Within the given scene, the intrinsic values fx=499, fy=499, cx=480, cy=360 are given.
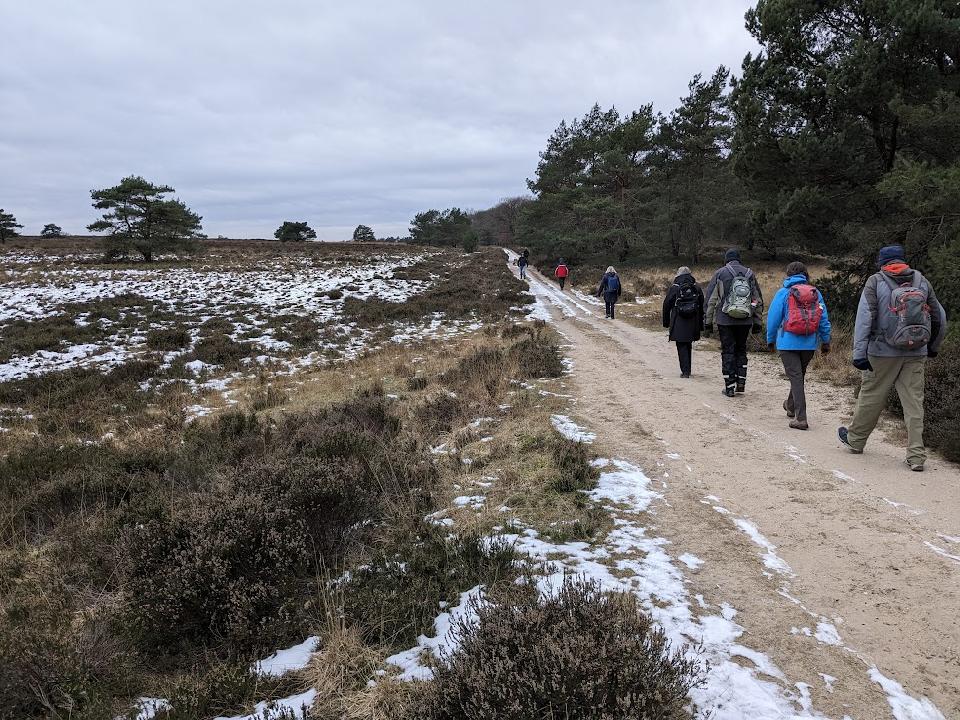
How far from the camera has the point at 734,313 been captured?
725 cm

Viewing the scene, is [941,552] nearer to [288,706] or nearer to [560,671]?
[560,671]

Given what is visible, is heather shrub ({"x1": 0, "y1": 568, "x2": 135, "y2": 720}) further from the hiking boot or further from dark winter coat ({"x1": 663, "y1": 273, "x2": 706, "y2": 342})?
dark winter coat ({"x1": 663, "y1": 273, "x2": 706, "y2": 342})

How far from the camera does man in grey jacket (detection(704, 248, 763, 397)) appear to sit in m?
7.27

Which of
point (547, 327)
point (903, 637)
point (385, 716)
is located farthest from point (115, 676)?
point (547, 327)

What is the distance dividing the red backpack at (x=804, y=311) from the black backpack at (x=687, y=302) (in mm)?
2476

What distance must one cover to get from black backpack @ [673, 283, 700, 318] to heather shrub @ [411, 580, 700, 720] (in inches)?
274

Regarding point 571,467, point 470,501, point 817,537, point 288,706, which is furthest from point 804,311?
point 288,706

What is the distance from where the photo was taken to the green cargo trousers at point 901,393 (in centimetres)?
458

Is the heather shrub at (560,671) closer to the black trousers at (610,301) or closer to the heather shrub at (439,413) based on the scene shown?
the heather shrub at (439,413)

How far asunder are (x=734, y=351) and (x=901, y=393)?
2.85 meters

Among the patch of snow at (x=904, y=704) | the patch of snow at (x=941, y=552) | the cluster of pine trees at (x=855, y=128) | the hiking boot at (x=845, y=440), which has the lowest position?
the patch of snow at (x=904, y=704)

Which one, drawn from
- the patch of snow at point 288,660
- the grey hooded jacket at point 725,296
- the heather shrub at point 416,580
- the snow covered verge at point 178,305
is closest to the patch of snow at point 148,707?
the patch of snow at point 288,660

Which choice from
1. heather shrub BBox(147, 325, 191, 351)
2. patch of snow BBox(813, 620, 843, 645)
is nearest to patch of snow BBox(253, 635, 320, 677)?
patch of snow BBox(813, 620, 843, 645)

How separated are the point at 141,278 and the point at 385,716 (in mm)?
29367
